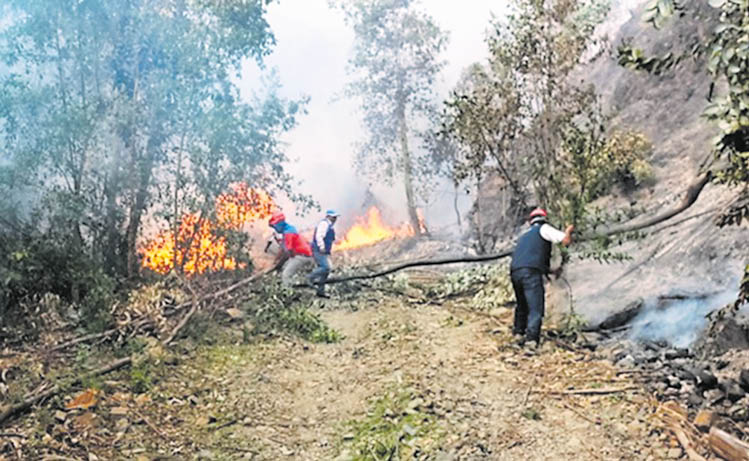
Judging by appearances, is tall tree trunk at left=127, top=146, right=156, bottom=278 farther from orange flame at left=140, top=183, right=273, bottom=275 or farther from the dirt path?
the dirt path

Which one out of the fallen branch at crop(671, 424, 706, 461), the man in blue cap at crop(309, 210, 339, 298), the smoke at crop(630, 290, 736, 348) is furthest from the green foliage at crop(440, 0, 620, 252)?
the fallen branch at crop(671, 424, 706, 461)

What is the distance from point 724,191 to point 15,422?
35.9 feet

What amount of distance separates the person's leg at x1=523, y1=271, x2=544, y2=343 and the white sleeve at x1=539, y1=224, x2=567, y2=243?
0.50 meters

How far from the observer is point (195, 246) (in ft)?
41.0

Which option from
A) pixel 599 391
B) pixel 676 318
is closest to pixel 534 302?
pixel 676 318

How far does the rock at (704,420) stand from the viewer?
4809mm

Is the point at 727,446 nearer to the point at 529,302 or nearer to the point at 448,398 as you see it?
the point at 448,398

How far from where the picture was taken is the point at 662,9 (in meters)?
2.88

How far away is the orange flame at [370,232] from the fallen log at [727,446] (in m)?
24.7

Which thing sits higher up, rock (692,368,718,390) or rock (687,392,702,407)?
rock (692,368,718,390)

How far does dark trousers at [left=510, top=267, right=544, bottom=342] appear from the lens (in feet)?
25.6

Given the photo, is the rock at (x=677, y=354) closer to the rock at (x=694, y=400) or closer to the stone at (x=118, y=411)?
the rock at (x=694, y=400)

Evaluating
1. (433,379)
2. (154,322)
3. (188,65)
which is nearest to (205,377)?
(154,322)

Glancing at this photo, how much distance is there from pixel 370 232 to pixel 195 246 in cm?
2089
